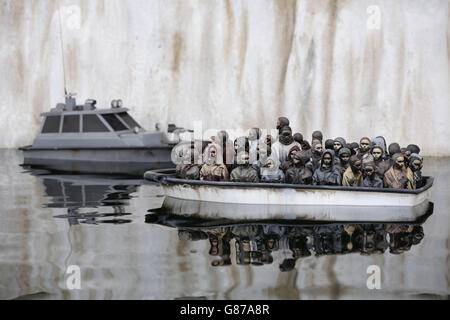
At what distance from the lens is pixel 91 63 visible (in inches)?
1008

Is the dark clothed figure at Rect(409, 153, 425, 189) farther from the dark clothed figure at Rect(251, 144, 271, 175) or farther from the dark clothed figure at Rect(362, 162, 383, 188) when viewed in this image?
the dark clothed figure at Rect(251, 144, 271, 175)

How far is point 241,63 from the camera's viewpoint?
78.2 feet

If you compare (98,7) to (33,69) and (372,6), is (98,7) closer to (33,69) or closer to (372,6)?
(33,69)

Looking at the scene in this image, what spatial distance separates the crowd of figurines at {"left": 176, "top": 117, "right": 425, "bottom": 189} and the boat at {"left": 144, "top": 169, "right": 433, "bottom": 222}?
193 mm

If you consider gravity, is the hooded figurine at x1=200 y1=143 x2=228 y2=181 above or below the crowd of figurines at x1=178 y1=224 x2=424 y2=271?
above

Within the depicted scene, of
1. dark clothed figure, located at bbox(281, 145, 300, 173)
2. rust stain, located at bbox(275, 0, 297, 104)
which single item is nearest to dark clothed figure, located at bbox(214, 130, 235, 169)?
dark clothed figure, located at bbox(281, 145, 300, 173)

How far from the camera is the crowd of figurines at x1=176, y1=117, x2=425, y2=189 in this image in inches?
473

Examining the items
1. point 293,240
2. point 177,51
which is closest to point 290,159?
point 293,240

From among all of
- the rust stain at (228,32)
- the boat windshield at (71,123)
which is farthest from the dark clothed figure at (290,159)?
the rust stain at (228,32)

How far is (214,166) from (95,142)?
9536 millimetres

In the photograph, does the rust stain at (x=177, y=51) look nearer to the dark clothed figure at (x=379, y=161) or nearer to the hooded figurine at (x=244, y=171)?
the hooded figurine at (x=244, y=171)

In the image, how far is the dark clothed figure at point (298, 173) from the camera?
12062 mm

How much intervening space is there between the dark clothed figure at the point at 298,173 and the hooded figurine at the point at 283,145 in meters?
0.56

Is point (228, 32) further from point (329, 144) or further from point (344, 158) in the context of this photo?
point (344, 158)
